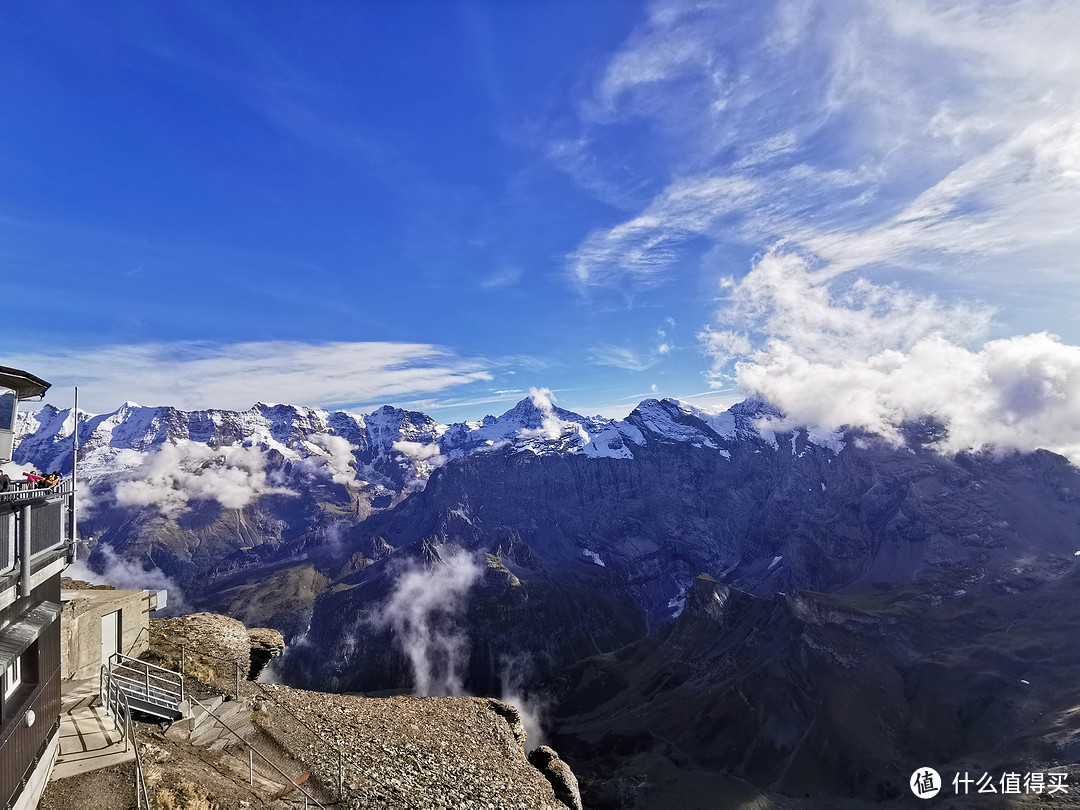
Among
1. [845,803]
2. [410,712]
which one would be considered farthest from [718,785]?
[410,712]

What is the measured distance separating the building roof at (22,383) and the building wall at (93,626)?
1103cm

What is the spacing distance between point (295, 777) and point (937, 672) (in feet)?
765

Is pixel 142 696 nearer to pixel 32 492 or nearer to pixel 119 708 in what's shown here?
pixel 119 708

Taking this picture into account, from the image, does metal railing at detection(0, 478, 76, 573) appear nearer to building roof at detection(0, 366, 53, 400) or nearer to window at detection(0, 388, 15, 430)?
window at detection(0, 388, 15, 430)

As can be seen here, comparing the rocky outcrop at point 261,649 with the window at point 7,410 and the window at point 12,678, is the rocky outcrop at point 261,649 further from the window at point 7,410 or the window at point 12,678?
the window at point 7,410

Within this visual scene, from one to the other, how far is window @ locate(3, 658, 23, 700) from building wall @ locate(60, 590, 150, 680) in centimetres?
655

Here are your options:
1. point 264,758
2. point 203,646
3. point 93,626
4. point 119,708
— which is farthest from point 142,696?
point 203,646

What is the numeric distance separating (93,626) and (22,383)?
15535 mm

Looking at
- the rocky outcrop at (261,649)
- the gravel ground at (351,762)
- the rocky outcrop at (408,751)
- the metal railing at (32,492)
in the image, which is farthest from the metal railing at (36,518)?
the rocky outcrop at (261,649)

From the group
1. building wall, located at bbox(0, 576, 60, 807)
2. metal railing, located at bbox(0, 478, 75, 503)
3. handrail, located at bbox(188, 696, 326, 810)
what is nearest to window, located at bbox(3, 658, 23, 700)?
building wall, located at bbox(0, 576, 60, 807)

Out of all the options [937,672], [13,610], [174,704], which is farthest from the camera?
[937,672]

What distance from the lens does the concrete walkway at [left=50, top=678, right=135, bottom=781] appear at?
20016 mm

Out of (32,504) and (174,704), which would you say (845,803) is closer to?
(174,704)

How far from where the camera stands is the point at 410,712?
38938 millimetres
